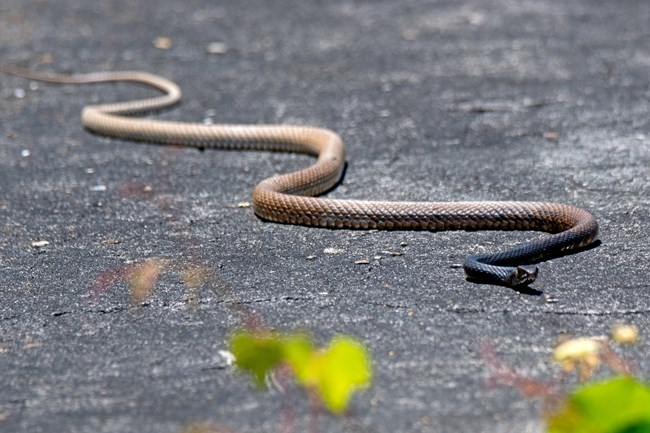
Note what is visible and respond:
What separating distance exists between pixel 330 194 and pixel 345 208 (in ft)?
3.07

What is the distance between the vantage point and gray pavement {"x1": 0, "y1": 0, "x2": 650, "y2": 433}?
189 inches

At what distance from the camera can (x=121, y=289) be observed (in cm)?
612

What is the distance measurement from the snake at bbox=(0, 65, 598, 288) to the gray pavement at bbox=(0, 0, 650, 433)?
0.13m

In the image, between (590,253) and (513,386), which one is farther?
(590,253)

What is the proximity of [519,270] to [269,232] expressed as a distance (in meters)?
1.99

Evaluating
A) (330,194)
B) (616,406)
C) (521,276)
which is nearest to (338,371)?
(616,406)

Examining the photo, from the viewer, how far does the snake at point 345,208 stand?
625cm

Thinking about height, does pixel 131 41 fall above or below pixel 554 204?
below

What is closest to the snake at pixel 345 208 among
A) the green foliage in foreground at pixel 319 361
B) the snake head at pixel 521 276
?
the snake head at pixel 521 276

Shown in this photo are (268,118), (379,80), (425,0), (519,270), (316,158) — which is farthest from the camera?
(425,0)

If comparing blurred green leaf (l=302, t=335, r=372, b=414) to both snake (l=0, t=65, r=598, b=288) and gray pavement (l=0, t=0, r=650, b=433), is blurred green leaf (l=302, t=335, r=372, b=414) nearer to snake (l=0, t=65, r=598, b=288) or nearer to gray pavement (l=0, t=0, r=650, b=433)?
gray pavement (l=0, t=0, r=650, b=433)

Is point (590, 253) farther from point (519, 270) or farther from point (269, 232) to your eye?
point (269, 232)

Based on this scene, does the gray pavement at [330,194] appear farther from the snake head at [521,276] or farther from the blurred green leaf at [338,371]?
the blurred green leaf at [338,371]

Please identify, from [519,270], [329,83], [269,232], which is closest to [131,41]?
[329,83]
